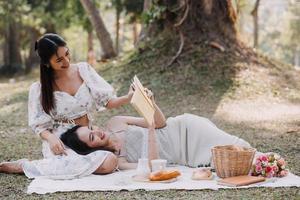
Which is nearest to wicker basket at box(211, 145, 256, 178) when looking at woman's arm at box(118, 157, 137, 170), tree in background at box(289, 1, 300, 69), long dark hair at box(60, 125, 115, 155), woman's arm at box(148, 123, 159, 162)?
woman's arm at box(148, 123, 159, 162)

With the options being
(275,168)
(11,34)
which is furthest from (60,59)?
(11,34)

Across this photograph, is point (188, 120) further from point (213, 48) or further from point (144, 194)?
point (213, 48)

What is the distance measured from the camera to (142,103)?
4.09 m

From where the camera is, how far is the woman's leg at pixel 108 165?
4195 millimetres

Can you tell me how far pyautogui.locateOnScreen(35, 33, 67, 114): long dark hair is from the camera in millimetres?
4262

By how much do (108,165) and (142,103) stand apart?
56 cm

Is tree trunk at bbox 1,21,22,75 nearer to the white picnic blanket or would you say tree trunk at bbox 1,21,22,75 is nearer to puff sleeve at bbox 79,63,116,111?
puff sleeve at bbox 79,63,116,111

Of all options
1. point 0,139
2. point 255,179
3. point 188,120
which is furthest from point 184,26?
point 255,179

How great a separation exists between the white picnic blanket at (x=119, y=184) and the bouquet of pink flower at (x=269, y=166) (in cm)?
6

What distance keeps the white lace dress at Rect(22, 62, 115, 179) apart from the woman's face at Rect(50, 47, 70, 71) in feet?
0.70

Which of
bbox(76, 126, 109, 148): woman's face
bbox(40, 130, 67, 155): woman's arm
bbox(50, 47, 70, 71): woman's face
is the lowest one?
bbox(40, 130, 67, 155): woman's arm

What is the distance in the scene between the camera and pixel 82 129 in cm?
425

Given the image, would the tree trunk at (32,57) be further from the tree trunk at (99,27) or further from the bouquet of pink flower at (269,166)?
the bouquet of pink flower at (269,166)

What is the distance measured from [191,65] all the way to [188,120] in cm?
452
